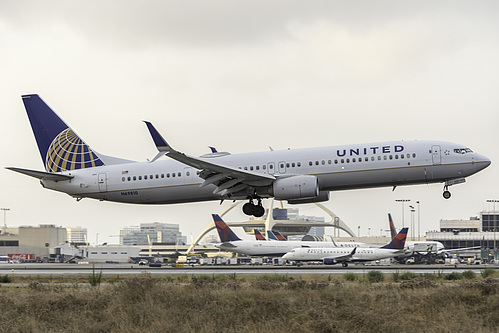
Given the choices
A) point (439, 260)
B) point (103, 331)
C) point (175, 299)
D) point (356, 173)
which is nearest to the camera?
point (103, 331)

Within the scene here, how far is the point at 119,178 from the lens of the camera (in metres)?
50.6

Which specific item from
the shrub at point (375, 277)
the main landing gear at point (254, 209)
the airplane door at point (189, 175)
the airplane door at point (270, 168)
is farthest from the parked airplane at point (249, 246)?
the shrub at point (375, 277)

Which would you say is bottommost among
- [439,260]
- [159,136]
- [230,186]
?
[439,260]

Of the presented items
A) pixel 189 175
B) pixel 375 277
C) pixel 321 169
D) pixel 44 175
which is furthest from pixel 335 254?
→ pixel 44 175

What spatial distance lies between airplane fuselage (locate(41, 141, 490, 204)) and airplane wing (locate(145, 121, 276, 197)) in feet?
2.77

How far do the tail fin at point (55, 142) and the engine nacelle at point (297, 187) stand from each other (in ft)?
51.0

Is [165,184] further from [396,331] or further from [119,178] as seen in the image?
[396,331]

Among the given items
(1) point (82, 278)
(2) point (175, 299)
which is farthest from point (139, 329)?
(1) point (82, 278)

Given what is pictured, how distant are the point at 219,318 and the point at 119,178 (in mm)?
27142

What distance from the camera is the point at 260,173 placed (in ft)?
153

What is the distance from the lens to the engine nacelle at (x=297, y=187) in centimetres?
4481

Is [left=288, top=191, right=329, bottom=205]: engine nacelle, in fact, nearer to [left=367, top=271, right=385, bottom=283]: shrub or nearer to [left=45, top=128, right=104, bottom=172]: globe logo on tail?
[left=367, top=271, right=385, bottom=283]: shrub

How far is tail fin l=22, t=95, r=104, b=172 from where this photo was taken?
176ft

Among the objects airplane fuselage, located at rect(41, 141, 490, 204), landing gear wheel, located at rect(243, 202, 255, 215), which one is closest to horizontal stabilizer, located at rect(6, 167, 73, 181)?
airplane fuselage, located at rect(41, 141, 490, 204)
